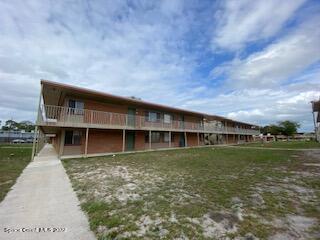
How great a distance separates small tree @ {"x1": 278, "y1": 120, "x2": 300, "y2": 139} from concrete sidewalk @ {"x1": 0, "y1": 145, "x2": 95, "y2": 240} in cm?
6622

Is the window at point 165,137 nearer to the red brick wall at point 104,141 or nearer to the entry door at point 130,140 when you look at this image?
the entry door at point 130,140

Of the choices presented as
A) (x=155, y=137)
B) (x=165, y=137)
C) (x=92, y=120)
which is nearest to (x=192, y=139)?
(x=165, y=137)

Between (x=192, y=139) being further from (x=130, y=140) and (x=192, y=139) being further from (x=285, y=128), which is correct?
(x=285, y=128)

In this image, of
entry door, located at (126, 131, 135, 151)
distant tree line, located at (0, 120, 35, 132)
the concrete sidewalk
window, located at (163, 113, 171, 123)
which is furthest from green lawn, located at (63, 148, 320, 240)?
distant tree line, located at (0, 120, 35, 132)

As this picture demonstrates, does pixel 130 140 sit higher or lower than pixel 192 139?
lower

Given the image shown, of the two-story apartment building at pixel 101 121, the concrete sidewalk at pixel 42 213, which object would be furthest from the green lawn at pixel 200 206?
the two-story apartment building at pixel 101 121

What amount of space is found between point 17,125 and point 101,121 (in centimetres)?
7903

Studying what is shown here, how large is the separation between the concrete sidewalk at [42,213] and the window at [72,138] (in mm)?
8300

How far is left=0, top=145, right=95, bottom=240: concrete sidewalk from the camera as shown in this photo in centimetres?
293

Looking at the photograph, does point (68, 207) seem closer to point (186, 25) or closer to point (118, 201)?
point (118, 201)

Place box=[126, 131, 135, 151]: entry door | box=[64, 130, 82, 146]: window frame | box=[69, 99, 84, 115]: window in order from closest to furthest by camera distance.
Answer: box=[69, 99, 84, 115]: window → box=[64, 130, 82, 146]: window frame → box=[126, 131, 135, 151]: entry door

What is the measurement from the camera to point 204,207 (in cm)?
392

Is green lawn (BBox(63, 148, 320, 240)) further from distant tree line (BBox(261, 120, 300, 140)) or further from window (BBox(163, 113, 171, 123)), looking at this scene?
distant tree line (BBox(261, 120, 300, 140))

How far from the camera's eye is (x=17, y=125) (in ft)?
239
